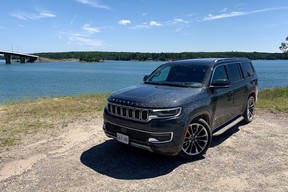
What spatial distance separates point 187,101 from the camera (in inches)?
174

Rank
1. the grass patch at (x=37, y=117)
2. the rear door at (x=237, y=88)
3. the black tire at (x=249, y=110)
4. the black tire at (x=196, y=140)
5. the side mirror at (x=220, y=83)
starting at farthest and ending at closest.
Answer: the black tire at (x=249, y=110)
the grass patch at (x=37, y=117)
the rear door at (x=237, y=88)
the side mirror at (x=220, y=83)
the black tire at (x=196, y=140)

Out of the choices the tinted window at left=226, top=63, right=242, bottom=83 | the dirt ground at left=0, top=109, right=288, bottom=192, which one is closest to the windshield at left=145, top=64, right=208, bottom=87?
the tinted window at left=226, top=63, right=242, bottom=83

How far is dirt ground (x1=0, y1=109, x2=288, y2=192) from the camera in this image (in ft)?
12.7

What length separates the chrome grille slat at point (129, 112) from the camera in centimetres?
426

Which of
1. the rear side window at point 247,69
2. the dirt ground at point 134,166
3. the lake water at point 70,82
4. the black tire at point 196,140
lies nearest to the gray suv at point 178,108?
the black tire at point 196,140

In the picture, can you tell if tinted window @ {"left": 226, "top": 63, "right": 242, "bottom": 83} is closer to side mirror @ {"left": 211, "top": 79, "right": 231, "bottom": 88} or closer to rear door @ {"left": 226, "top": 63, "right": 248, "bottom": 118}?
rear door @ {"left": 226, "top": 63, "right": 248, "bottom": 118}

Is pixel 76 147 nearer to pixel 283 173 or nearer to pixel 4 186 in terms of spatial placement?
pixel 4 186

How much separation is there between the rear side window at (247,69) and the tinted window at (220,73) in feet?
4.25

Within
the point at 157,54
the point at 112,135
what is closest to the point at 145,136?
the point at 112,135

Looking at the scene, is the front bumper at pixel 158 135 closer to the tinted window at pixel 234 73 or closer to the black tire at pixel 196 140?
the black tire at pixel 196 140

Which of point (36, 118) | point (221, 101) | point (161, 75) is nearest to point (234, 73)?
point (221, 101)

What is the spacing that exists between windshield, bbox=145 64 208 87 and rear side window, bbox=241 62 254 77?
200cm

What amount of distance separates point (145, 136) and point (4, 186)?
7.56 ft

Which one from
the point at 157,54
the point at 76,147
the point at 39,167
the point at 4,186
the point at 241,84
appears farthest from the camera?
the point at 157,54
